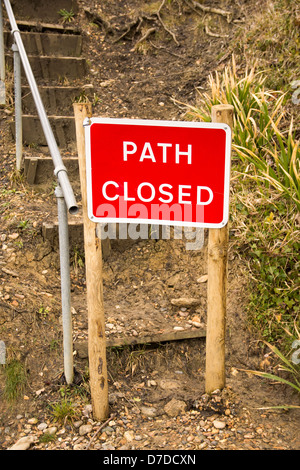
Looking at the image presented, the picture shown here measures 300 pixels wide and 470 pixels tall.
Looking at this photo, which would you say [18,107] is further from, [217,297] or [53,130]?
[217,297]

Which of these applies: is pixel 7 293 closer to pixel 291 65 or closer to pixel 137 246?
pixel 137 246

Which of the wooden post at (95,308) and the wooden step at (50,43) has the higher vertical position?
the wooden step at (50,43)

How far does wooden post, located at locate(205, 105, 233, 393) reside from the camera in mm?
2498

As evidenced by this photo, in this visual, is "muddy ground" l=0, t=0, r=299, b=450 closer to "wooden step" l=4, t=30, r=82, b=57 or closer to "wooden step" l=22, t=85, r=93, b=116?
"wooden step" l=22, t=85, r=93, b=116

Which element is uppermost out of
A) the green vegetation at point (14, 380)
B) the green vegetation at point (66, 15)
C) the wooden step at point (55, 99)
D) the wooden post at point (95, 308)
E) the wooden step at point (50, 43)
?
the green vegetation at point (66, 15)

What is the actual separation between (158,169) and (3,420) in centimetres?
167

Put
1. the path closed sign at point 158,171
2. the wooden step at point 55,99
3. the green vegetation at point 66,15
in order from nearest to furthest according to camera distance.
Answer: the path closed sign at point 158,171 < the wooden step at point 55,99 < the green vegetation at point 66,15

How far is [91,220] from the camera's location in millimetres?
2436

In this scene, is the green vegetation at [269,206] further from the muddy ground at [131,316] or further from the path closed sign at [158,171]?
the path closed sign at [158,171]

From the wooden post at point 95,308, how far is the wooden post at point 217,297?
573 millimetres

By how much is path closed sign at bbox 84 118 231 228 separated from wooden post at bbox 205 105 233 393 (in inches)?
3.9

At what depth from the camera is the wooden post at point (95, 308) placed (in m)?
2.46

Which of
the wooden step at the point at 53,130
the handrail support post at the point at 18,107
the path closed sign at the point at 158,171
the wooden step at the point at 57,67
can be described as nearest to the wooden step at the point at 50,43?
the wooden step at the point at 57,67

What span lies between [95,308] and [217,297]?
65cm
